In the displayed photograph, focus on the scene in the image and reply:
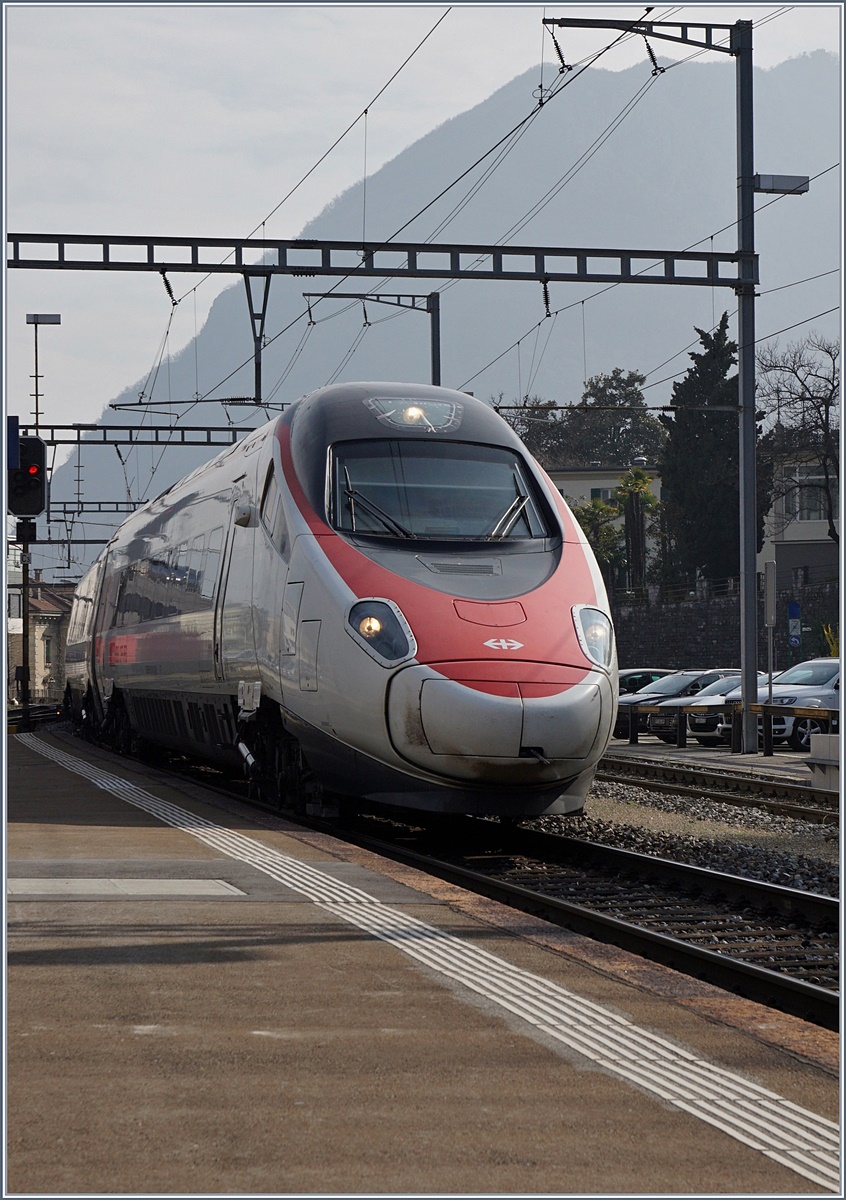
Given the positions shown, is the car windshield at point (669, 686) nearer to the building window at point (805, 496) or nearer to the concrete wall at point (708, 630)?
the concrete wall at point (708, 630)

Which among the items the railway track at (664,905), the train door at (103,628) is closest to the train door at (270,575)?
the railway track at (664,905)

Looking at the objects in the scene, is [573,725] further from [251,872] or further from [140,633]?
[140,633]

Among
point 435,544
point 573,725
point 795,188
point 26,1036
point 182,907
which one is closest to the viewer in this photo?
point 26,1036

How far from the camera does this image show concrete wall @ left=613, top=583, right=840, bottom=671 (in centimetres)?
5144

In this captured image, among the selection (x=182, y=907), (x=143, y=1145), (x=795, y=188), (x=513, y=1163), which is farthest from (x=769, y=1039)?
(x=795, y=188)

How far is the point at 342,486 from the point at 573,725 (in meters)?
2.92

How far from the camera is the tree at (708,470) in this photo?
6062 centimetres

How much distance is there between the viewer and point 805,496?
6266cm

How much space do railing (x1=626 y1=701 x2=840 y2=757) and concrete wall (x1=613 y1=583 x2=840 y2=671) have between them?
65.5 ft

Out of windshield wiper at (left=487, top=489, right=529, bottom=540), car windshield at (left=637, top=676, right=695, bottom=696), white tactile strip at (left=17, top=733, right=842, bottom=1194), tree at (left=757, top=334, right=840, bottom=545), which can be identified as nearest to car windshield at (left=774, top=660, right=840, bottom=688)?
car windshield at (left=637, top=676, right=695, bottom=696)

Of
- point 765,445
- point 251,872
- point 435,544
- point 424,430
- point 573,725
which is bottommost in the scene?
point 251,872

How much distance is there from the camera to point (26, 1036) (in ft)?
17.0

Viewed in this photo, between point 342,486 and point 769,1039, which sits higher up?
point 342,486

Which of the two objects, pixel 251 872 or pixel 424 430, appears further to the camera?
pixel 424 430
